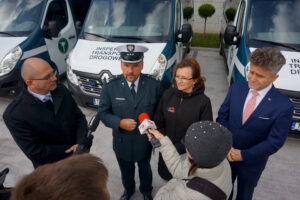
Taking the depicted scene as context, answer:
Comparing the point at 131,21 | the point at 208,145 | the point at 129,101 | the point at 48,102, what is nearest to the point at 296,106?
the point at 129,101

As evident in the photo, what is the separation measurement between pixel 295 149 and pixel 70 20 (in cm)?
607

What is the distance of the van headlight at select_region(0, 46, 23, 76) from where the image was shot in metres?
4.56

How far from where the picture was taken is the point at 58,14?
5840 mm

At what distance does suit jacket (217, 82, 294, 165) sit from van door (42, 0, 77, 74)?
469 cm

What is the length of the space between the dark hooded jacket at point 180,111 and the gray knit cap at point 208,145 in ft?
2.97

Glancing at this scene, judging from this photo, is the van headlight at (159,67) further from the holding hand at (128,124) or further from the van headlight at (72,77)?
the holding hand at (128,124)

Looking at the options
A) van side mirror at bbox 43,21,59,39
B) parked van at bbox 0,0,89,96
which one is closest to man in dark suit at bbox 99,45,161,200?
parked van at bbox 0,0,89,96

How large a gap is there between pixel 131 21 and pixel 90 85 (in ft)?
5.11

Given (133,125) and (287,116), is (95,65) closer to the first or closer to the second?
(133,125)

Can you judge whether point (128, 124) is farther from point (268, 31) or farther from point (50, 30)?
point (50, 30)

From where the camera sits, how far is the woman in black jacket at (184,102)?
7.04ft

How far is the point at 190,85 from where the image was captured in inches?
86.0

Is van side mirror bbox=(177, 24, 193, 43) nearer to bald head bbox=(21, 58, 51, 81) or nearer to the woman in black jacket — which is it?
the woman in black jacket

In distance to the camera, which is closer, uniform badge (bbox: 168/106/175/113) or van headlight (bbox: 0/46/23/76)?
uniform badge (bbox: 168/106/175/113)
